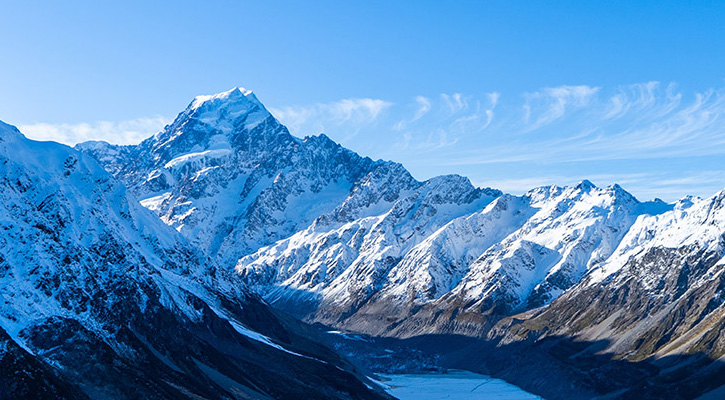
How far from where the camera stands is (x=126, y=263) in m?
164

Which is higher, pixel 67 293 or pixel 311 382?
pixel 67 293

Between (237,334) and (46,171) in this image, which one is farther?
(237,334)

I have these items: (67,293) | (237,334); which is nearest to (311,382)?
(237,334)

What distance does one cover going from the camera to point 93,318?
406 feet

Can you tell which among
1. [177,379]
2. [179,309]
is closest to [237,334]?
[179,309]

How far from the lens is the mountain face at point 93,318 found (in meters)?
106

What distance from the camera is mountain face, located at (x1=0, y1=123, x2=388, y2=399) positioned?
105750 millimetres

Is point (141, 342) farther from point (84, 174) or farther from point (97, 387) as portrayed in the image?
point (84, 174)

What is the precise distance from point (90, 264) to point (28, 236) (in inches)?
810

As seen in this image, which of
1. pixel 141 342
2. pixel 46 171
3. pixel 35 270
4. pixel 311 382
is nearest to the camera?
pixel 35 270

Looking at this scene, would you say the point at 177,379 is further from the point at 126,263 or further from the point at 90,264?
the point at 126,263

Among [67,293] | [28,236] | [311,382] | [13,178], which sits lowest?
[311,382]

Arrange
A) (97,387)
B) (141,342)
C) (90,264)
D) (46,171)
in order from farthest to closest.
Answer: (46,171) < (90,264) < (141,342) < (97,387)

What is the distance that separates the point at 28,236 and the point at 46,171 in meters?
42.6
